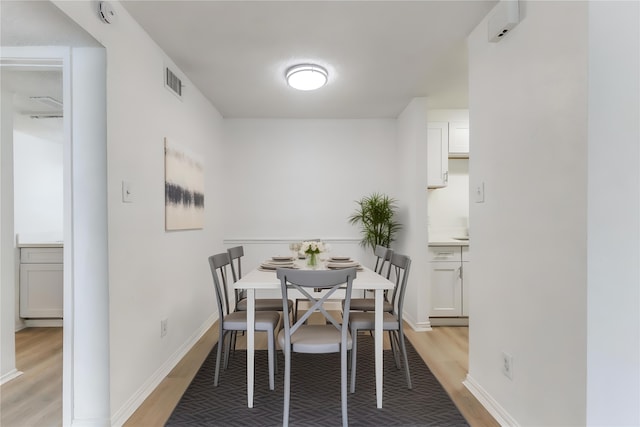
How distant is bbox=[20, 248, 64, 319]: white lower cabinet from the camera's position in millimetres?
3561

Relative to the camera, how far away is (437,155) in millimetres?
4020

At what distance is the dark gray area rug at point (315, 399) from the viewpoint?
202 centimetres

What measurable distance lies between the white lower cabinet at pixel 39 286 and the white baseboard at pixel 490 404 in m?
4.06

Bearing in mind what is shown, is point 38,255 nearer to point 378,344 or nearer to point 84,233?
point 84,233

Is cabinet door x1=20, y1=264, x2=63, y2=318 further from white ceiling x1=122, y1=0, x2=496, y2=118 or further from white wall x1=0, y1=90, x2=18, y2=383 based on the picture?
white ceiling x1=122, y1=0, x2=496, y2=118

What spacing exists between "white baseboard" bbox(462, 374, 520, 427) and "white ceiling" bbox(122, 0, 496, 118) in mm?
2485

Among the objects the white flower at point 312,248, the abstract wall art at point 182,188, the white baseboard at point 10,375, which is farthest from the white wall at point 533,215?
the white baseboard at point 10,375

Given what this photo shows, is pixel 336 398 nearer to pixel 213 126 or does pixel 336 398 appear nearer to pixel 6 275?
pixel 6 275

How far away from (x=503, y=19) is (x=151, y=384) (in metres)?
3.23

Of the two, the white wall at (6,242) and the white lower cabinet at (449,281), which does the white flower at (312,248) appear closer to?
the white lower cabinet at (449,281)

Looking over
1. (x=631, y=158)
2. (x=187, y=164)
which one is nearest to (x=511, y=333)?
(x=631, y=158)

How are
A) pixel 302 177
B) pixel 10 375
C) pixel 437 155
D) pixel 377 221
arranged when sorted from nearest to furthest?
1. pixel 10 375
2. pixel 437 155
3. pixel 377 221
4. pixel 302 177

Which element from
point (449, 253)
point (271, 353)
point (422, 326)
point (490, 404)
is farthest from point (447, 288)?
point (271, 353)

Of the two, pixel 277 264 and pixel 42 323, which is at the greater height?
pixel 277 264
